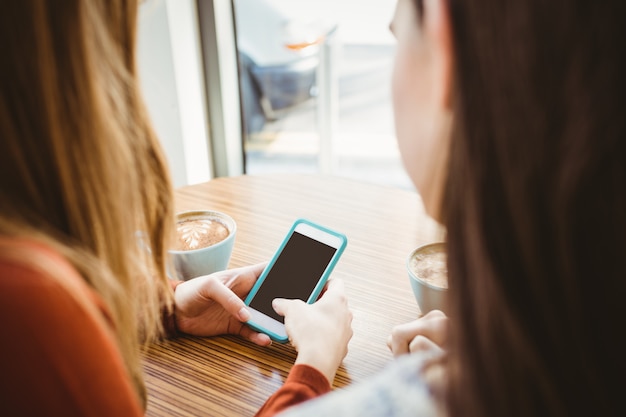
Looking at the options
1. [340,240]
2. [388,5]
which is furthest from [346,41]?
[340,240]

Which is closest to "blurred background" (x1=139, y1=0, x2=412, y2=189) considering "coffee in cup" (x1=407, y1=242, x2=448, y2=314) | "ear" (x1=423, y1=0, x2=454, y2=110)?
"coffee in cup" (x1=407, y1=242, x2=448, y2=314)

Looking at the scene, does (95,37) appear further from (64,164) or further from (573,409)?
(573,409)

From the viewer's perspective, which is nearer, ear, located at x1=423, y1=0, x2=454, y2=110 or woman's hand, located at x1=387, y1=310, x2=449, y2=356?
ear, located at x1=423, y1=0, x2=454, y2=110

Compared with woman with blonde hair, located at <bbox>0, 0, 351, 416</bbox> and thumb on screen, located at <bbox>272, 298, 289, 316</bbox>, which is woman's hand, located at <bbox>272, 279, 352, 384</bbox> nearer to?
thumb on screen, located at <bbox>272, 298, 289, 316</bbox>

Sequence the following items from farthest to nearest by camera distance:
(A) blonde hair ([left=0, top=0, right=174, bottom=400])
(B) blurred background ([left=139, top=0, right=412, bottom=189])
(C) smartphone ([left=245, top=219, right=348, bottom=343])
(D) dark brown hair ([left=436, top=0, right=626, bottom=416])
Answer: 1. (B) blurred background ([left=139, top=0, right=412, bottom=189])
2. (C) smartphone ([left=245, top=219, right=348, bottom=343])
3. (A) blonde hair ([left=0, top=0, right=174, bottom=400])
4. (D) dark brown hair ([left=436, top=0, right=626, bottom=416])

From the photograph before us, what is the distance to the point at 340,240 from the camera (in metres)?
0.79

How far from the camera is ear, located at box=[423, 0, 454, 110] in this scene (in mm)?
377

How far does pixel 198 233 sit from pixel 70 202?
0.37m

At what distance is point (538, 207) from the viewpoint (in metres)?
0.36

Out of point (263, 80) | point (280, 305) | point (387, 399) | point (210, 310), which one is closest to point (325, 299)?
point (280, 305)

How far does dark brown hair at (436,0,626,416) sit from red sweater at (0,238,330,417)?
28cm

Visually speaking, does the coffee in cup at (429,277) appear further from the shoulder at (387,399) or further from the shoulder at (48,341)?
the shoulder at (48,341)

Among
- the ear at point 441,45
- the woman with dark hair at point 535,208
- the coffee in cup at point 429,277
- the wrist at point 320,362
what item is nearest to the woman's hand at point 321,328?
the wrist at point 320,362

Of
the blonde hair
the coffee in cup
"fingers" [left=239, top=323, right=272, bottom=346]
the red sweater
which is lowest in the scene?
"fingers" [left=239, top=323, right=272, bottom=346]
